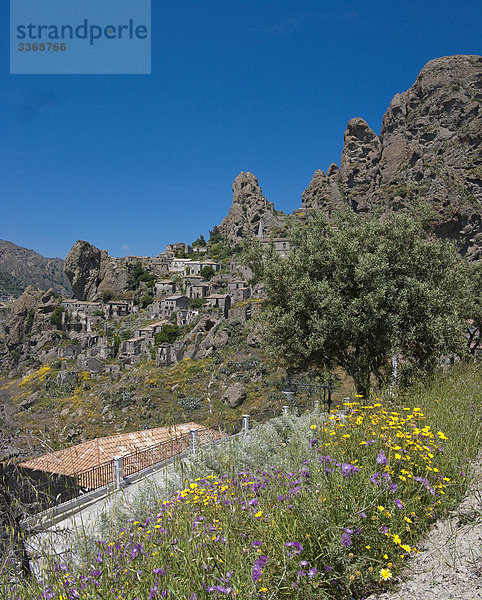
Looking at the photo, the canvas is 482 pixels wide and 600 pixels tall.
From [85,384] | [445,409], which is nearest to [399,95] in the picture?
[85,384]

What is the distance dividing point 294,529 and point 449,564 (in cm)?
119

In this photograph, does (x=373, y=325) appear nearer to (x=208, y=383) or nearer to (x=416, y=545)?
(x=416, y=545)

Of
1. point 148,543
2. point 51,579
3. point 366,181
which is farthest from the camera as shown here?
point 366,181

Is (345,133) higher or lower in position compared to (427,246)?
higher

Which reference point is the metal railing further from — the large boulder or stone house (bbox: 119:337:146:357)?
stone house (bbox: 119:337:146:357)

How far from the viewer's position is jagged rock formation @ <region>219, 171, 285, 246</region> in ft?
333

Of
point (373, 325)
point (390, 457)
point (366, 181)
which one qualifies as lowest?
point (390, 457)

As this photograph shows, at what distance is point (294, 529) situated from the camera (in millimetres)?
3143

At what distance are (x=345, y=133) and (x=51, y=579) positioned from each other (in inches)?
3640

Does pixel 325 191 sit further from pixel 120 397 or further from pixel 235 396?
pixel 235 396

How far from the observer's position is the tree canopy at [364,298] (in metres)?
11.0

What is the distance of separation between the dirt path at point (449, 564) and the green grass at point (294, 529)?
0.11 metres

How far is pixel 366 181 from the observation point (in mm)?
79875

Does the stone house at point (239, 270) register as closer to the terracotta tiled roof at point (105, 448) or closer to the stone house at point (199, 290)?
the stone house at point (199, 290)
